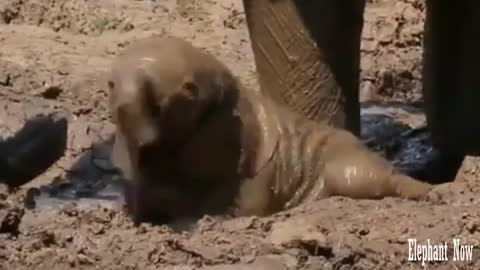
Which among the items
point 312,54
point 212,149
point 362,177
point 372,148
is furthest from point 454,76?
point 212,149

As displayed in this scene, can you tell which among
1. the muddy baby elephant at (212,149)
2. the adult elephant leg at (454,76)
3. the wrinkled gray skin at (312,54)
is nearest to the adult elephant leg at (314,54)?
the wrinkled gray skin at (312,54)

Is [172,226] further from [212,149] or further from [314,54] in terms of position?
[314,54]

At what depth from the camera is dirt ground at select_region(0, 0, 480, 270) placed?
3.85 metres

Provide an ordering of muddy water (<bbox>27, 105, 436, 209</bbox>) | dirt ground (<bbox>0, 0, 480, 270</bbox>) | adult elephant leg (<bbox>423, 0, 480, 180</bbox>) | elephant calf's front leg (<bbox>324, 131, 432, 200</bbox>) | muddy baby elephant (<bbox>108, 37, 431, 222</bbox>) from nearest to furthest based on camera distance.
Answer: dirt ground (<bbox>0, 0, 480, 270</bbox>), muddy baby elephant (<bbox>108, 37, 431, 222</bbox>), elephant calf's front leg (<bbox>324, 131, 432, 200</bbox>), muddy water (<bbox>27, 105, 436, 209</bbox>), adult elephant leg (<bbox>423, 0, 480, 180</bbox>)

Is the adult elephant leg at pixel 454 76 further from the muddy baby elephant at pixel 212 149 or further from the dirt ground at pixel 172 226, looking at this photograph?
the muddy baby elephant at pixel 212 149

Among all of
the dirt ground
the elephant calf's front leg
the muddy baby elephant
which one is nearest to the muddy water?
the dirt ground

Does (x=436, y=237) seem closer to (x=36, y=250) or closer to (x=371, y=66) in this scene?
(x=36, y=250)

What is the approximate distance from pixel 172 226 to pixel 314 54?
1.03 metres

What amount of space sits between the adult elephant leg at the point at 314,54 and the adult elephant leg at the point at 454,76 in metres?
0.70

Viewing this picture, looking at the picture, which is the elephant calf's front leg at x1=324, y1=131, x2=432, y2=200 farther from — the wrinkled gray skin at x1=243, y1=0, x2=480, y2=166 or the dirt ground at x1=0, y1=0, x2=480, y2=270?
the wrinkled gray skin at x1=243, y1=0, x2=480, y2=166

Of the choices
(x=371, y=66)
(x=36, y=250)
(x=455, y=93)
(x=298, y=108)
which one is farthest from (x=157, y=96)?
(x=371, y=66)

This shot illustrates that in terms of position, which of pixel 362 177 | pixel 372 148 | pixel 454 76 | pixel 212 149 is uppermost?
pixel 212 149

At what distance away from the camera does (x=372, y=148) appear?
19.4ft

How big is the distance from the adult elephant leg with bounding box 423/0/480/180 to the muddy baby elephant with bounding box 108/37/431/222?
119 centimetres
